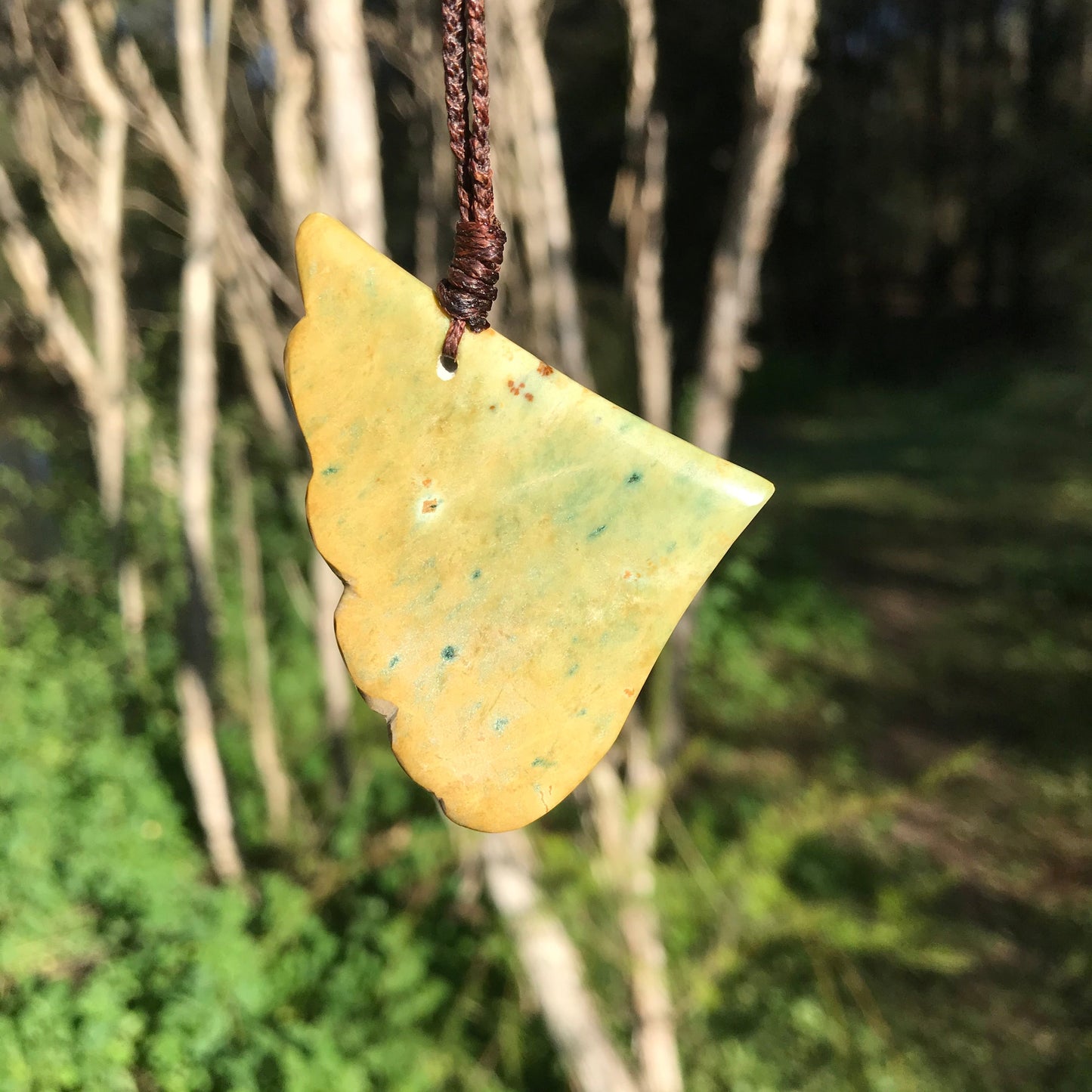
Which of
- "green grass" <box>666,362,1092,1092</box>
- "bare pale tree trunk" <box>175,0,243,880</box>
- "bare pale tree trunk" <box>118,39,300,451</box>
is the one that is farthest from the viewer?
"green grass" <box>666,362,1092,1092</box>

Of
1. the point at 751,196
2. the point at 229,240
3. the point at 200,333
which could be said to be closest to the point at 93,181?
the point at 229,240

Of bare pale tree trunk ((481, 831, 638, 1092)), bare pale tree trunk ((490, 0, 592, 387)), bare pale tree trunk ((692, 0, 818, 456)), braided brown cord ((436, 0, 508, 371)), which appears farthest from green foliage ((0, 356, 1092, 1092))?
braided brown cord ((436, 0, 508, 371))

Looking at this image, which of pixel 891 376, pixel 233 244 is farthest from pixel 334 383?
pixel 891 376

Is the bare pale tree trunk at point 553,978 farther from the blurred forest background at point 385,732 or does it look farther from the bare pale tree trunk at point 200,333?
the bare pale tree trunk at point 200,333

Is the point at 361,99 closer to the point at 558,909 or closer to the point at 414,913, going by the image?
the point at 558,909

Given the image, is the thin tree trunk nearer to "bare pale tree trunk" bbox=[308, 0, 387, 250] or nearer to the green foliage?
the green foliage

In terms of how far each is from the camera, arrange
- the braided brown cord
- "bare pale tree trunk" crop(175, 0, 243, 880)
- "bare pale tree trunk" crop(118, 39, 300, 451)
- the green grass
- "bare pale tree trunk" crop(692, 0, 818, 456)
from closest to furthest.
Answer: the braided brown cord, "bare pale tree trunk" crop(692, 0, 818, 456), "bare pale tree trunk" crop(175, 0, 243, 880), "bare pale tree trunk" crop(118, 39, 300, 451), the green grass
